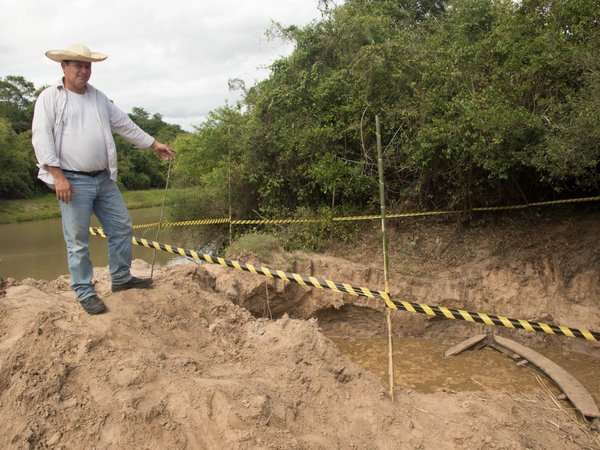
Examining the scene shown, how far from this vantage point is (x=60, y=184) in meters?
3.37

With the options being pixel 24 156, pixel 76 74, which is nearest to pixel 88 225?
pixel 76 74

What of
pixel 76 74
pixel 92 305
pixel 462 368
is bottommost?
pixel 462 368

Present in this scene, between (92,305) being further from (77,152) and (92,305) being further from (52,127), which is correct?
(52,127)

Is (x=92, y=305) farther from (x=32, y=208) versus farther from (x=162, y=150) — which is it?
(x=32, y=208)

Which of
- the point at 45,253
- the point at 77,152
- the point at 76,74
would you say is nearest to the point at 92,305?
the point at 77,152

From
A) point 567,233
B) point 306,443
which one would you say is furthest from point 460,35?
point 306,443

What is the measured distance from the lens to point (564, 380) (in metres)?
5.11

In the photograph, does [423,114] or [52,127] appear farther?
[423,114]

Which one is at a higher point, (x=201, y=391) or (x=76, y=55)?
(x=76, y=55)

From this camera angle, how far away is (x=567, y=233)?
23.2 feet

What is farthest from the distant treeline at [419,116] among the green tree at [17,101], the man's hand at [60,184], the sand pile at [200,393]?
the green tree at [17,101]

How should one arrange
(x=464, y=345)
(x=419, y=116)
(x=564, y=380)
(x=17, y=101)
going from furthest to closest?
(x=17, y=101) → (x=419, y=116) → (x=464, y=345) → (x=564, y=380)

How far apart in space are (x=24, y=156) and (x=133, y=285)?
102 ft

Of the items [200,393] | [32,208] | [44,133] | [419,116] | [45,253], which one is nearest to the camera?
[200,393]
